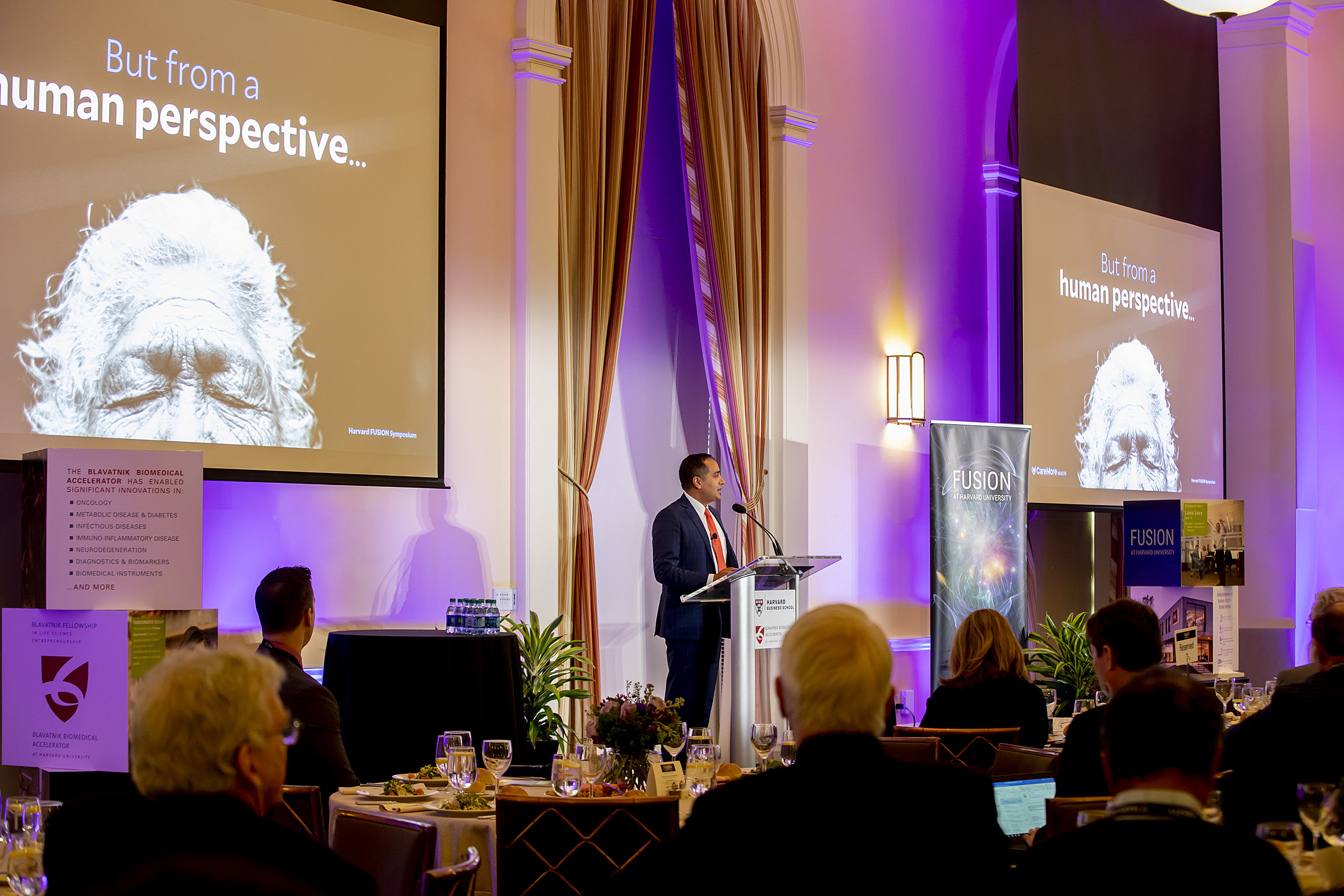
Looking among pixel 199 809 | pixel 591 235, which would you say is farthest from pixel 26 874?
pixel 591 235

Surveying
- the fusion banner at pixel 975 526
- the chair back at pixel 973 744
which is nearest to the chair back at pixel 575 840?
the chair back at pixel 973 744

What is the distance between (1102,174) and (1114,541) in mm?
2703

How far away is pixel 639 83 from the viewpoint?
7.39 metres

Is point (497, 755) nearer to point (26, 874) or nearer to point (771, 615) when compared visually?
point (26, 874)

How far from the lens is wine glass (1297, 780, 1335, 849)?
2789 millimetres

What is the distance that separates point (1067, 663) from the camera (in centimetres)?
849

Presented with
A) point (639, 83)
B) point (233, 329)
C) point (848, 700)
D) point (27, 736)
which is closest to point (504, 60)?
point (639, 83)

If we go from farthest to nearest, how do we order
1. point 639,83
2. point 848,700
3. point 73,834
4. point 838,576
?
point 838,576 < point 639,83 < point 848,700 < point 73,834

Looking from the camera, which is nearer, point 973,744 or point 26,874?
point 26,874

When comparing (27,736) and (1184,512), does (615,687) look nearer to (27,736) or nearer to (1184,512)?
(1184,512)

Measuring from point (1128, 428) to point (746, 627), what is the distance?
177 inches

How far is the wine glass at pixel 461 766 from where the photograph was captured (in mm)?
3502

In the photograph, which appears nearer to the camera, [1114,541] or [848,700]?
[848,700]

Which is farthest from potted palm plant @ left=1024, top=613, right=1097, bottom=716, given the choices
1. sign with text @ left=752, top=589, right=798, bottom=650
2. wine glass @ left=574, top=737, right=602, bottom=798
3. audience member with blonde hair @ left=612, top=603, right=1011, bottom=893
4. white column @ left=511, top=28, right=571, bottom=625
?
audience member with blonde hair @ left=612, top=603, right=1011, bottom=893
